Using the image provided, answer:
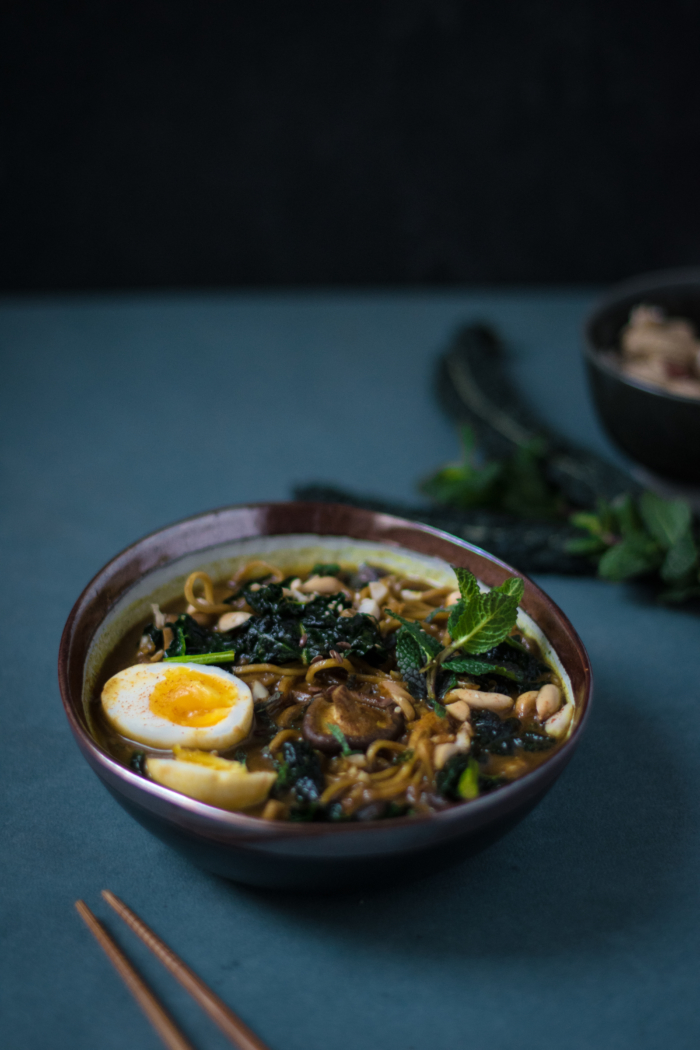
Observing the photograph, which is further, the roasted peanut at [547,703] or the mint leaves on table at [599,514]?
the mint leaves on table at [599,514]

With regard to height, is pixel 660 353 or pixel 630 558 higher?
pixel 660 353

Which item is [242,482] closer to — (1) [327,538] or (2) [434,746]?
(1) [327,538]

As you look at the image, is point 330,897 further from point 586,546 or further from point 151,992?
point 586,546

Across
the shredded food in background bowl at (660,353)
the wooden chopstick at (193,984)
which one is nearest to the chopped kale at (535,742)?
the wooden chopstick at (193,984)

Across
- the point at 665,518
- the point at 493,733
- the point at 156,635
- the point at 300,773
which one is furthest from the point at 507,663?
the point at 665,518

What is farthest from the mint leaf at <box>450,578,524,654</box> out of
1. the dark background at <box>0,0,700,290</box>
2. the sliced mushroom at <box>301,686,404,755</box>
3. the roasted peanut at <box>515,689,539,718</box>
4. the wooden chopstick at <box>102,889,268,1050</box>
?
the dark background at <box>0,0,700,290</box>

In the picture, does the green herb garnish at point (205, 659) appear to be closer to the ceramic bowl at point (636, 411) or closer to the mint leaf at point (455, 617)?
the mint leaf at point (455, 617)

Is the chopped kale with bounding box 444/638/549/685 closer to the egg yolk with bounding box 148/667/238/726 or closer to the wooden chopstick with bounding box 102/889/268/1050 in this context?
the egg yolk with bounding box 148/667/238/726

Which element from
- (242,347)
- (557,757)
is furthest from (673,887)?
(242,347)
